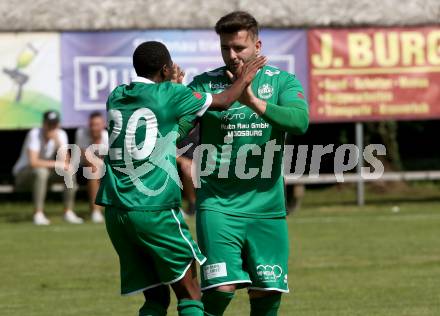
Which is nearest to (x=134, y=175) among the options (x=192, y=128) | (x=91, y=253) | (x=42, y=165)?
(x=192, y=128)

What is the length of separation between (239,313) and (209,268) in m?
2.27

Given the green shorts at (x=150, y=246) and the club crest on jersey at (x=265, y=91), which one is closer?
the green shorts at (x=150, y=246)

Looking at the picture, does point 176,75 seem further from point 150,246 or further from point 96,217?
point 96,217

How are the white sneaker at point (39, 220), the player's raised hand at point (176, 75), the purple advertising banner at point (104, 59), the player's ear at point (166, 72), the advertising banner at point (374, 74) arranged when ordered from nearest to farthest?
the player's ear at point (166, 72) < the player's raised hand at point (176, 75) < the white sneaker at point (39, 220) < the purple advertising banner at point (104, 59) < the advertising banner at point (374, 74)

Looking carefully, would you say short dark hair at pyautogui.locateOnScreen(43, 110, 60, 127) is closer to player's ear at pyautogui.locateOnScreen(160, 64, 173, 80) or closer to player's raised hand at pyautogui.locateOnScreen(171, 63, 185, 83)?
player's raised hand at pyautogui.locateOnScreen(171, 63, 185, 83)

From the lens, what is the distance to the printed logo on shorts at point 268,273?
698 cm

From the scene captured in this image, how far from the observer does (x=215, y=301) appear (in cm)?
695

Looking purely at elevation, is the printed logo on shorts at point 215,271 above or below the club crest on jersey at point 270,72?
below

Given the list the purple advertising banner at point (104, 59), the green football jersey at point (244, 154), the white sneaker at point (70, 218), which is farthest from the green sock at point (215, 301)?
the purple advertising banner at point (104, 59)

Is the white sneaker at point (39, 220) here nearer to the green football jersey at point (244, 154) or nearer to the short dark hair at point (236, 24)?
the green football jersey at point (244, 154)

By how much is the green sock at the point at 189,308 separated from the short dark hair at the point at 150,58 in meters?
1.30

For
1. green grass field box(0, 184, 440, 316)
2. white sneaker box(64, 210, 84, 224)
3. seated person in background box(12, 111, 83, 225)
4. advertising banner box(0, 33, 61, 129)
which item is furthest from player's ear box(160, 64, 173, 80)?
advertising banner box(0, 33, 61, 129)

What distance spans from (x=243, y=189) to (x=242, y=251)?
38 cm

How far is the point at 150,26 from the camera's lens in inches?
679
